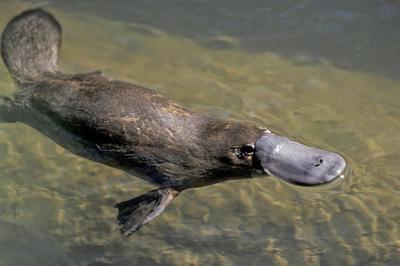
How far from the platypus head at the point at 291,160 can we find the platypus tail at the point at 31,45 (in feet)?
5.31

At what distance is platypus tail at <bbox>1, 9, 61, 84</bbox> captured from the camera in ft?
15.4

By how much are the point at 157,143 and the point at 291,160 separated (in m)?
0.72

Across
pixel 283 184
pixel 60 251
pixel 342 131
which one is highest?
pixel 342 131

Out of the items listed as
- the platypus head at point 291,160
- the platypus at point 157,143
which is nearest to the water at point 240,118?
the platypus at point 157,143

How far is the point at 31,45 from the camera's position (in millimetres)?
4883

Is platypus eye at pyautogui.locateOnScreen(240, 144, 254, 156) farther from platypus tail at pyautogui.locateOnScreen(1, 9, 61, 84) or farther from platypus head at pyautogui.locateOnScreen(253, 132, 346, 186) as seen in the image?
platypus tail at pyautogui.locateOnScreen(1, 9, 61, 84)

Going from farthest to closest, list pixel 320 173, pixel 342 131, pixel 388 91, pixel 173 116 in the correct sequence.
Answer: pixel 388 91, pixel 342 131, pixel 173 116, pixel 320 173

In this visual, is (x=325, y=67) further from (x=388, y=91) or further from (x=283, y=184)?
(x=283, y=184)

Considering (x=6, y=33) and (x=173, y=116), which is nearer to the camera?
(x=173, y=116)

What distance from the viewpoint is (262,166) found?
146 inches

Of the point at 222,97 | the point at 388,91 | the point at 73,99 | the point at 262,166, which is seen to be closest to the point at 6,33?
the point at 73,99

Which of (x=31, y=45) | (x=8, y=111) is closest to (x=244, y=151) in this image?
(x=8, y=111)

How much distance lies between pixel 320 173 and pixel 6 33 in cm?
251

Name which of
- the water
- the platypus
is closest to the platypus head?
the platypus
